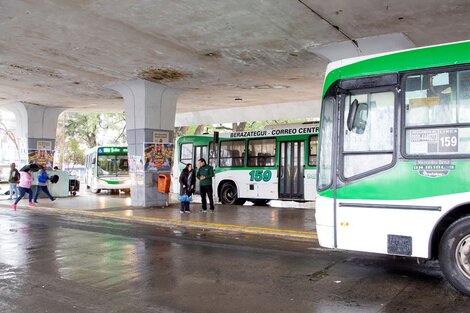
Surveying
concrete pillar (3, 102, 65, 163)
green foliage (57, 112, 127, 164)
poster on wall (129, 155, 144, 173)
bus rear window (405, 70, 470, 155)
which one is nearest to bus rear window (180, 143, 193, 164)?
poster on wall (129, 155, 144, 173)

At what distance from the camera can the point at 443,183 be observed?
579 cm

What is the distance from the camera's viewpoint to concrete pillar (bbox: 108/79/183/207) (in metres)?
17.4

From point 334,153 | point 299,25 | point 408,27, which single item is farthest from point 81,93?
point 334,153

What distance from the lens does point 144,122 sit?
1739 cm

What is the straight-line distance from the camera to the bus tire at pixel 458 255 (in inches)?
221

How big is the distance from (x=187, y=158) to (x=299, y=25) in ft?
37.0

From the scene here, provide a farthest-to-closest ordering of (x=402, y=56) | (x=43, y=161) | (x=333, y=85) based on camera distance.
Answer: (x=43, y=161)
(x=333, y=85)
(x=402, y=56)

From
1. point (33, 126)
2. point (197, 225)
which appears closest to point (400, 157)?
point (197, 225)

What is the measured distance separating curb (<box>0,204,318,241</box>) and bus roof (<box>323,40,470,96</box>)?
4.70m

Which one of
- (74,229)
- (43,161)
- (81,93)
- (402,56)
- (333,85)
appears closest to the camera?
(402,56)

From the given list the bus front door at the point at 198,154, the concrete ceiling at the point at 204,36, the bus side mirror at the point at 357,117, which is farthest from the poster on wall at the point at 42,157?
the bus side mirror at the point at 357,117

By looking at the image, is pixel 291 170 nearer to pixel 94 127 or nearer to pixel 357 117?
pixel 357 117

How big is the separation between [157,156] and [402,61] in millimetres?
12844

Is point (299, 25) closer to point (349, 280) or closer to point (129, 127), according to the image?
point (349, 280)
